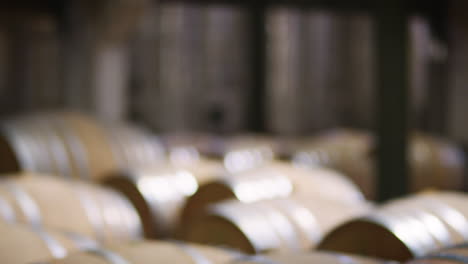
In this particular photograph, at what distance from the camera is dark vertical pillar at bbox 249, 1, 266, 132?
9.81 meters

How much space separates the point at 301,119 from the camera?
9.82 metres

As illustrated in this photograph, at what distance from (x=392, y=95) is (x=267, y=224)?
1872 mm

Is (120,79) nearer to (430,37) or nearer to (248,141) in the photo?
(248,141)

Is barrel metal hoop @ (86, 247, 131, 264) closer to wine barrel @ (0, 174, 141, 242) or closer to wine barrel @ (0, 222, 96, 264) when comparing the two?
wine barrel @ (0, 222, 96, 264)

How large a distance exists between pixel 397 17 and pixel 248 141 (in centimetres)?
309

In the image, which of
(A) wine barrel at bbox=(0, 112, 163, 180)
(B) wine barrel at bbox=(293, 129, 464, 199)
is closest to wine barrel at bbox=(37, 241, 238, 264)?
(A) wine barrel at bbox=(0, 112, 163, 180)

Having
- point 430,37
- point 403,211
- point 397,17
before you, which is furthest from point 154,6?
point 403,211

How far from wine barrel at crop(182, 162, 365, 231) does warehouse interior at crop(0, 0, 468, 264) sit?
0.01 metres

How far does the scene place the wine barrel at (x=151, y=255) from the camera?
1.91m

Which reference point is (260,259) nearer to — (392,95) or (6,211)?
(6,211)

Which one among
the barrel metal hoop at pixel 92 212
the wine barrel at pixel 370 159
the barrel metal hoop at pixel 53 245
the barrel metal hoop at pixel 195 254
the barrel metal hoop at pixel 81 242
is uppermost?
the barrel metal hoop at pixel 195 254

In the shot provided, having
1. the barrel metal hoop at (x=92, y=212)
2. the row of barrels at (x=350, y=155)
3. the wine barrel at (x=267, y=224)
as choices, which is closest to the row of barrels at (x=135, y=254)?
the wine barrel at (x=267, y=224)

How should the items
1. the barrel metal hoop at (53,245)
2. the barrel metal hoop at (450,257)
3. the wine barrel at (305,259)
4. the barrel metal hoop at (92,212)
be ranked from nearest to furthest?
the barrel metal hoop at (450,257), the wine barrel at (305,259), the barrel metal hoop at (53,245), the barrel metal hoop at (92,212)

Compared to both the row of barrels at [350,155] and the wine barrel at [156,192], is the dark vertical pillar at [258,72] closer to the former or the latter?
the row of barrels at [350,155]
